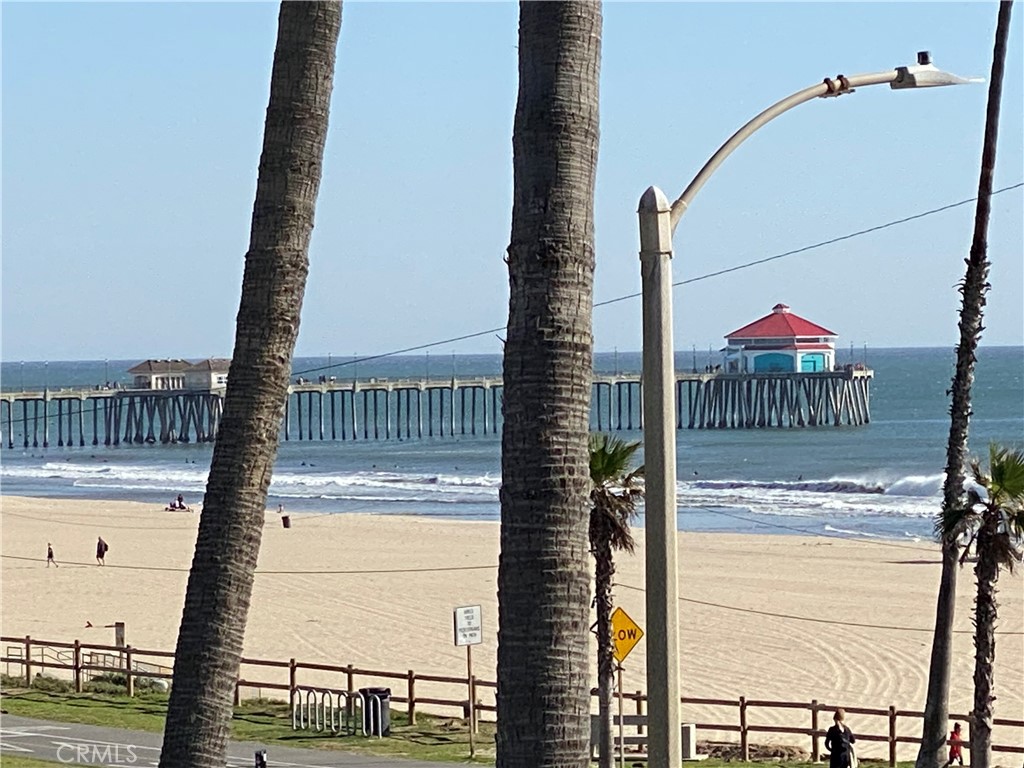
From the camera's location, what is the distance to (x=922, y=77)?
25.9 feet

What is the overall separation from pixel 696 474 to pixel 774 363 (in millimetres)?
38473

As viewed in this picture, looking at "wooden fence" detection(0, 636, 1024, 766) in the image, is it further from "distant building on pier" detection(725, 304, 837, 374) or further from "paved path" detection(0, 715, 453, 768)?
"distant building on pier" detection(725, 304, 837, 374)

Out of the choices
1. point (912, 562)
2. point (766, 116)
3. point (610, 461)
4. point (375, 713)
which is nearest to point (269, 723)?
point (375, 713)

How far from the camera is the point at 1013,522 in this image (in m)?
14.3

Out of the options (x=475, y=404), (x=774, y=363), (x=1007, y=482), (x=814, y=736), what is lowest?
(x=814, y=736)

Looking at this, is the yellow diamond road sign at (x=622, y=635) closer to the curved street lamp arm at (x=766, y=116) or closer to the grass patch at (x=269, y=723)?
the grass patch at (x=269, y=723)

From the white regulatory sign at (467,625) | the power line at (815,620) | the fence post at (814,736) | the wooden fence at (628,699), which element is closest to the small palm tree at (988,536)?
the wooden fence at (628,699)

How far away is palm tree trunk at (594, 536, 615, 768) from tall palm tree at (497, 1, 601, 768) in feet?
33.4

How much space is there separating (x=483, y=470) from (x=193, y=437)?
39.8m

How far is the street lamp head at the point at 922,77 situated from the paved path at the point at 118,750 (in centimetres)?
1090

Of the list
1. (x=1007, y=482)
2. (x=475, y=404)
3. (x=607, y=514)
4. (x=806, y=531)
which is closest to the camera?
(x=1007, y=482)

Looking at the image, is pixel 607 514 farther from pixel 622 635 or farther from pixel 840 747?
pixel 840 747

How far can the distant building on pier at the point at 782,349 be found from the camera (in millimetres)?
115625

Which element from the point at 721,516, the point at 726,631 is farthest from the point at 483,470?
the point at 726,631
